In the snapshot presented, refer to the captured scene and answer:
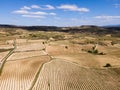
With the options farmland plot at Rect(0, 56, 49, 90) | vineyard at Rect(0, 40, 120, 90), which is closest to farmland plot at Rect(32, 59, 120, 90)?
vineyard at Rect(0, 40, 120, 90)

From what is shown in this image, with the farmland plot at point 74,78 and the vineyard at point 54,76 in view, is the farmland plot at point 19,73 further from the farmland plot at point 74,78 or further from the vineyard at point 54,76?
the farmland plot at point 74,78

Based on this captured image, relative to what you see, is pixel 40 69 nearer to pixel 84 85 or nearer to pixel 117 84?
pixel 84 85

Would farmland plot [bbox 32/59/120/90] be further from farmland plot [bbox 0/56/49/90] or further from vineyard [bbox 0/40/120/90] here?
farmland plot [bbox 0/56/49/90]

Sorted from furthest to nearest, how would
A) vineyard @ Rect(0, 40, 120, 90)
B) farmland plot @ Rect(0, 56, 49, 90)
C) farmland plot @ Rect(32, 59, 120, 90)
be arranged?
farmland plot @ Rect(0, 56, 49, 90)
vineyard @ Rect(0, 40, 120, 90)
farmland plot @ Rect(32, 59, 120, 90)

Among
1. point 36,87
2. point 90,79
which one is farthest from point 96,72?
point 36,87

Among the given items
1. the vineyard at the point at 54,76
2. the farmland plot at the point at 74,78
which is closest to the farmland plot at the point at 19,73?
the vineyard at the point at 54,76

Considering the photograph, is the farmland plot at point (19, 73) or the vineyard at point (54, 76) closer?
the vineyard at point (54, 76)
